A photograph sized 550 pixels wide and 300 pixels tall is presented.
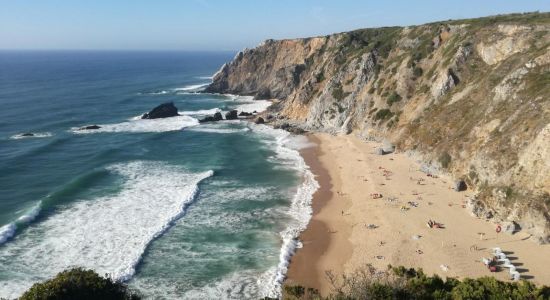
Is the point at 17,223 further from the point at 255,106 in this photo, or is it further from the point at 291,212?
the point at 255,106

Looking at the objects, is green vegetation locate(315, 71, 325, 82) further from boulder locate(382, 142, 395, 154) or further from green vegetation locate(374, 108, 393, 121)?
boulder locate(382, 142, 395, 154)

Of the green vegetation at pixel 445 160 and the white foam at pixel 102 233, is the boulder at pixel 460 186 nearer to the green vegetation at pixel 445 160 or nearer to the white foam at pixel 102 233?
the green vegetation at pixel 445 160

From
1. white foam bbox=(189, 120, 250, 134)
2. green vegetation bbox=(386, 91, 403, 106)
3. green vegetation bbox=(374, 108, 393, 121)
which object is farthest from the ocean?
green vegetation bbox=(386, 91, 403, 106)

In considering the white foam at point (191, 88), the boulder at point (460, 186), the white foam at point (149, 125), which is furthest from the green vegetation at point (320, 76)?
the white foam at point (191, 88)

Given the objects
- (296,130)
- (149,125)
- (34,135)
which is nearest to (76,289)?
(296,130)

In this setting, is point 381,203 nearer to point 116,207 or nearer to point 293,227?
point 293,227

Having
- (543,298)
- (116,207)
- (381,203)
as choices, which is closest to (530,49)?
(381,203)
